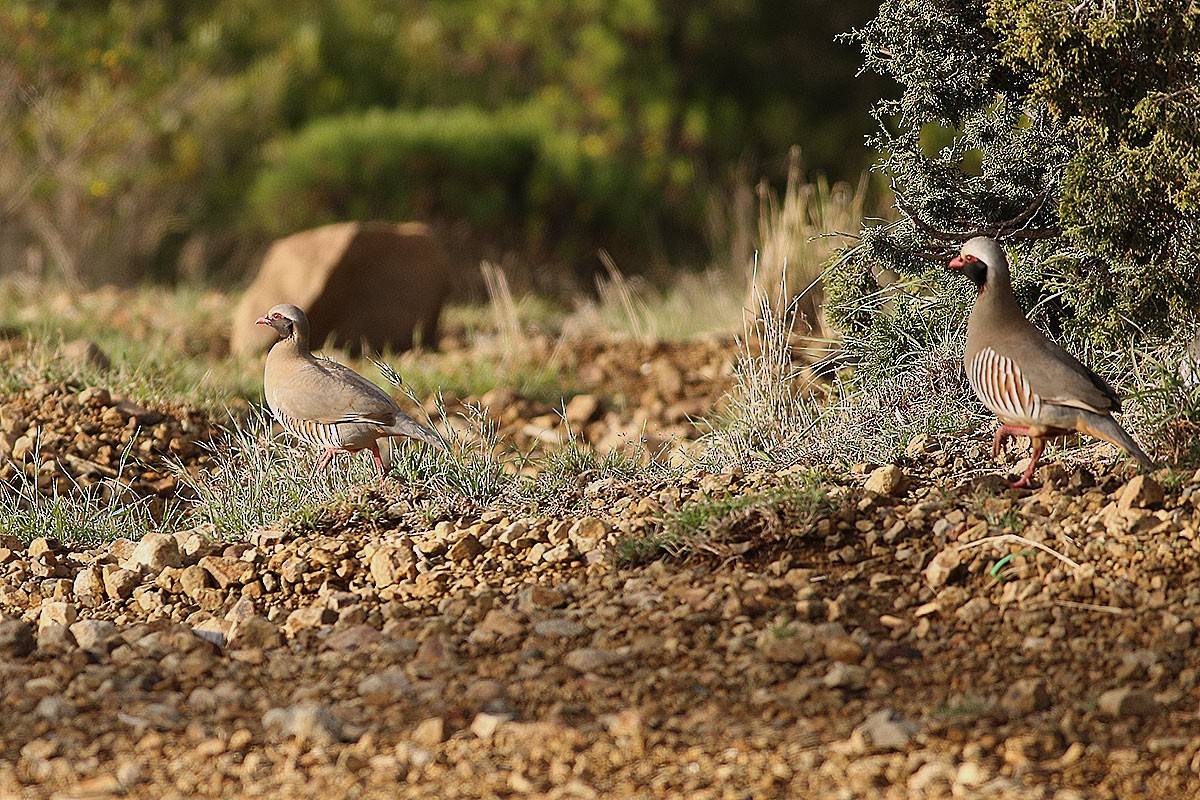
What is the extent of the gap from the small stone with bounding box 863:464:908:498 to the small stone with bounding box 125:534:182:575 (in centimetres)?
230

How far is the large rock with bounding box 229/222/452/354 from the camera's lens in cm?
941

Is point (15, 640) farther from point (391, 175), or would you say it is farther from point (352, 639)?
point (391, 175)

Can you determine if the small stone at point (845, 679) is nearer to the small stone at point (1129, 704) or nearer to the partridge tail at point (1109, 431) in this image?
the small stone at point (1129, 704)

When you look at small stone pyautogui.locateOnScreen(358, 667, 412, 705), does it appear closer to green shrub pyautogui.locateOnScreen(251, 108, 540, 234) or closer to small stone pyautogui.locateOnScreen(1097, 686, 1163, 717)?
small stone pyautogui.locateOnScreen(1097, 686, 1163, 717)

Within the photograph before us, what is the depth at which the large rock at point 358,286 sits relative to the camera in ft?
30.9

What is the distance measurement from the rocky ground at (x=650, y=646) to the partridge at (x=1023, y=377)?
0.19 metres

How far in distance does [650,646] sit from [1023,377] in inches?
56.2


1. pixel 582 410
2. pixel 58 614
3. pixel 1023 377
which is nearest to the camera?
pixel 1023 377

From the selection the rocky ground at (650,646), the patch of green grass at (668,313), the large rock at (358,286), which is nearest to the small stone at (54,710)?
the rocky ground at (650,646)

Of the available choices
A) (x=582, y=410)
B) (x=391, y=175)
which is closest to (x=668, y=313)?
(x=582, y=410)

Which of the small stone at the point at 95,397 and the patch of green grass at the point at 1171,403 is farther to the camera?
the small stone at the point at 95,397

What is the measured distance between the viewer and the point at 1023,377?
419 cm

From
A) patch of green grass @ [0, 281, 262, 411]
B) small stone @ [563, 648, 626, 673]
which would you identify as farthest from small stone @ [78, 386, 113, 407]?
small stone @ [563, 648, 626, 673]

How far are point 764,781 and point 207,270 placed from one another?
41.4 ft
